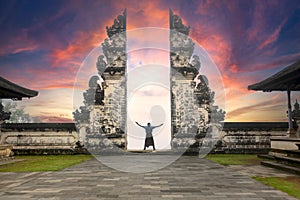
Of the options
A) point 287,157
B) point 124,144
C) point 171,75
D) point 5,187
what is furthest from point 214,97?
point 5,187

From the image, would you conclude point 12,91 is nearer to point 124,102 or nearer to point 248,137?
point 124,102

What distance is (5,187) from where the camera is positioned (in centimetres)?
758

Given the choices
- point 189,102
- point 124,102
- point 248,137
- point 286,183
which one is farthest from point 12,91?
point 248,137

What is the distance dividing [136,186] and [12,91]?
31.7ft

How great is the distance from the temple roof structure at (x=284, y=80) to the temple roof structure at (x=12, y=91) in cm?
1189

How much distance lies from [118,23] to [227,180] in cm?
1628

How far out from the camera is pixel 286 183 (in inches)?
324

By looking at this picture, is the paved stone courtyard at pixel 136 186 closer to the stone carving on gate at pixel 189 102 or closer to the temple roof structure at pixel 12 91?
the temple roof structure at pixel 12 91

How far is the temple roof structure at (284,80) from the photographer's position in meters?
11.6

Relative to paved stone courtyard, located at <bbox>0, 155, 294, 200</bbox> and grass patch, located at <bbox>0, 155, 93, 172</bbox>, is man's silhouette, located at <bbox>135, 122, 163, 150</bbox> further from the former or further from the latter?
paved stone courtyard, located at <bbox>0, 155, 294, 200</bbox>

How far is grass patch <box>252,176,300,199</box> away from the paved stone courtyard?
300mm

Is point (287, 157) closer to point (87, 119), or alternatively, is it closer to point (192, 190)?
point (192, 190)

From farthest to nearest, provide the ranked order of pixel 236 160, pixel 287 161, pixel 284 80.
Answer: pixel 236 160 → pixel 284 80 → pixel 287 161

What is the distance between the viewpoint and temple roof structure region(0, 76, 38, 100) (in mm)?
13589
